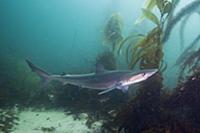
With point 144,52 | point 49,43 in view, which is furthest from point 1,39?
point 144,52

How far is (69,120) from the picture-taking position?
7.05 m

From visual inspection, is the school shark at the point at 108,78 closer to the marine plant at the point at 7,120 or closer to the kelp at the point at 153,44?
the kelp at the point at 153,44

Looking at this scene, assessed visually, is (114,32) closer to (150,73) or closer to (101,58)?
(101,58)

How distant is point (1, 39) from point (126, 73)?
493 inches

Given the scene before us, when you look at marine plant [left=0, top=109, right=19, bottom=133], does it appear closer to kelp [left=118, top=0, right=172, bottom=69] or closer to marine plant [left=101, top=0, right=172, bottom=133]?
marine plant [left=101, top=0, right=172, bottom=133]

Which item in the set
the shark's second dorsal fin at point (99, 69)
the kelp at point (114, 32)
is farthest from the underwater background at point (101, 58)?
the shark's second dorsal fin at point (99, 69)

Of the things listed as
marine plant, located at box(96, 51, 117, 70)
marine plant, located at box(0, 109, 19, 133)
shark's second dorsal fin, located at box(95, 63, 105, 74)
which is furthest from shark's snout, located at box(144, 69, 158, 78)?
marine plant, located at box(96, 51, 117, 70)

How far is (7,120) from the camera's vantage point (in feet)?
22.9

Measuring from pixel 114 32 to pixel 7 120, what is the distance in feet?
13.3

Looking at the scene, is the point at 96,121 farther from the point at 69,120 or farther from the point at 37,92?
the point at 37,92

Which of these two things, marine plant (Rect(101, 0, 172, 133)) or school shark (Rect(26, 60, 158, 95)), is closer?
school shark (Rect(26, 60, 158, 95))

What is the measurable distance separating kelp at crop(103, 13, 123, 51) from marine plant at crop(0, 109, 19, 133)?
3.40 m

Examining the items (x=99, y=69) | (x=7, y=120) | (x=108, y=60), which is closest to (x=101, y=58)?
(x=108, y=60)

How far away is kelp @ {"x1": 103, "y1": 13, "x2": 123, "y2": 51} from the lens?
9641 millimetres
